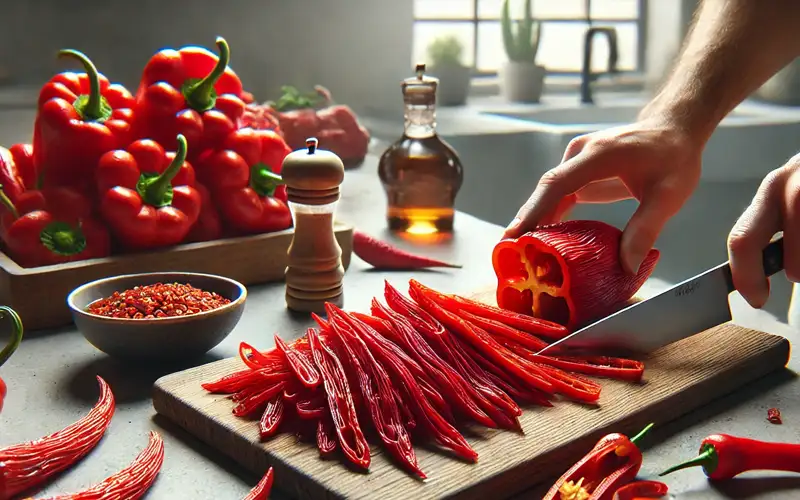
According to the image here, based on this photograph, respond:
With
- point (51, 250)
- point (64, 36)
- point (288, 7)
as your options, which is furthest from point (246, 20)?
point (51, 250)

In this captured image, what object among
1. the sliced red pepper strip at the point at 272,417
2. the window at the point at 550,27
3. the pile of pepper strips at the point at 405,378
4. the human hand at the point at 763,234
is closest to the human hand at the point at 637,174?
the human hand at the point at 763,234

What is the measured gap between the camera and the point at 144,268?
160 cm

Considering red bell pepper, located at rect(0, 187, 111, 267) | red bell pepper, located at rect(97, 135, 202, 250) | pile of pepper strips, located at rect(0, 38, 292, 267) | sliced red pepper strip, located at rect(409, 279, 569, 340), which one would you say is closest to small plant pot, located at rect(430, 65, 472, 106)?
pile of pepper strips, located at rect(0, 38, 292, 267)

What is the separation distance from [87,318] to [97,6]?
2570mm

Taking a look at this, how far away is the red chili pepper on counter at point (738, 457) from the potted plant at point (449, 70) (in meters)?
3.31

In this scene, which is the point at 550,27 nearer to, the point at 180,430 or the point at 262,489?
the point at 180,430

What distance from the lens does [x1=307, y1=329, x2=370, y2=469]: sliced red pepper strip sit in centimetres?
98

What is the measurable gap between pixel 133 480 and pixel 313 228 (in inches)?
26.7

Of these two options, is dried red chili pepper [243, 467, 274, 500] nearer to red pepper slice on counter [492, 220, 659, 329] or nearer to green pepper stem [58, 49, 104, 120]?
red pepper slice on counter [492, 220, 659, 329]

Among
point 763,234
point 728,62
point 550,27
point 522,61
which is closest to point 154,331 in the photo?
point 763,234

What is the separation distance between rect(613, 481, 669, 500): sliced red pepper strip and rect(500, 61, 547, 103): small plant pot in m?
3.56

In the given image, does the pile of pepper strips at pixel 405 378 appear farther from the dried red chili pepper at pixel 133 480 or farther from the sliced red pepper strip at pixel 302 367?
the dried red chili pepper at pixel 133 480

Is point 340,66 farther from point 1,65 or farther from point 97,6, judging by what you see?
point 1,65

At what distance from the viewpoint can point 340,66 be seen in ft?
13.6
